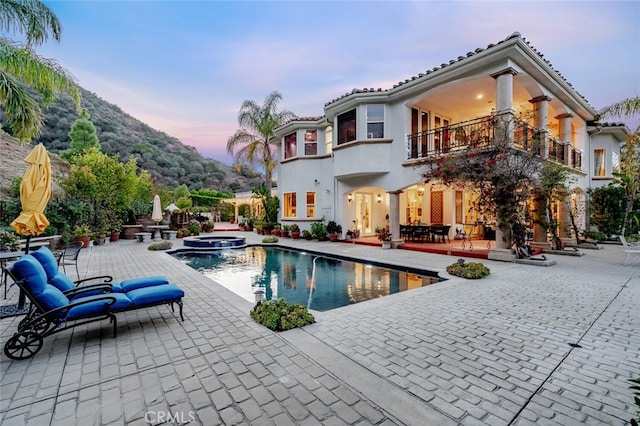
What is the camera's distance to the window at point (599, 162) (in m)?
18.1

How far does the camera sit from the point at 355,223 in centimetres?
1766

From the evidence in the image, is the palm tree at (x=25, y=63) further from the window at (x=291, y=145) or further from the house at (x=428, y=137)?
the window at (x=291, y=145)

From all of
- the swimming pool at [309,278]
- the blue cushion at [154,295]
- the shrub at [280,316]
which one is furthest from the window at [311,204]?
the blue cushion at [154,295]

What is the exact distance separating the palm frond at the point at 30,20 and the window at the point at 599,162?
1096 inches

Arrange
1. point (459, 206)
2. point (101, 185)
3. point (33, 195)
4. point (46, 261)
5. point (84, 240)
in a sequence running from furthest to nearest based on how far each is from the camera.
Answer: point (459, 206), point (101, 185), point (84, 240), point (33, 195), point (46, 261)

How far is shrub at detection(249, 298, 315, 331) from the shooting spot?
171 inches

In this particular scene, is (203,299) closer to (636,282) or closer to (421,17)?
(636,282)

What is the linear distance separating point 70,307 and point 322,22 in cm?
1698

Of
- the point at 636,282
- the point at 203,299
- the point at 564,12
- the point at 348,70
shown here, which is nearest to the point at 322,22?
the point at 348,70

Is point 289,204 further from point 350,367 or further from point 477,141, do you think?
point 350,367

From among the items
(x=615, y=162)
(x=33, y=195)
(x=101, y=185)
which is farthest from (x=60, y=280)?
(x=615, y=162)

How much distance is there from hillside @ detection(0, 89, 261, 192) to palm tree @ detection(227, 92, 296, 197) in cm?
1772

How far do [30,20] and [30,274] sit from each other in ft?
29.0

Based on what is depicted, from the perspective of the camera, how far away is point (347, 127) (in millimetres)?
15250
